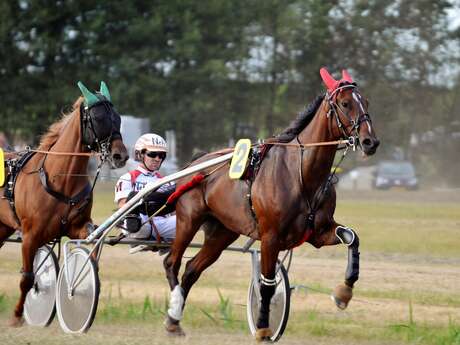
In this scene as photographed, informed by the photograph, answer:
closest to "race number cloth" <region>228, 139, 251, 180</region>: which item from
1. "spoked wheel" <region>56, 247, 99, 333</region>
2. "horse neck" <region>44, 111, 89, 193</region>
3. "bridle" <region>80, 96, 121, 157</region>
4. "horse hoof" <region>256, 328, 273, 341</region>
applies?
"bridle" <region>80, 96, 121, 157</region>

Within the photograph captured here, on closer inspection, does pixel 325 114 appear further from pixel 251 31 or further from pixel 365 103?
pixel 251 31

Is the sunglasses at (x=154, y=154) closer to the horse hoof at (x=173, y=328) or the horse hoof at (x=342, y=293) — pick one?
the horse hoof at (x=173, y=328)

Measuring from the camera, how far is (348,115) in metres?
7.82

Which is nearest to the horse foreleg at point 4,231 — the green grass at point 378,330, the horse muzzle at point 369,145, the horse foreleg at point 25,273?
the horse foreleg at point 25,273

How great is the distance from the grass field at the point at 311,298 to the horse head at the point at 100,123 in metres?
1.46

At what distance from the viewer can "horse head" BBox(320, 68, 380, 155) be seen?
7582mm

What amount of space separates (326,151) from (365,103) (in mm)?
454

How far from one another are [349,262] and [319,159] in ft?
2.55

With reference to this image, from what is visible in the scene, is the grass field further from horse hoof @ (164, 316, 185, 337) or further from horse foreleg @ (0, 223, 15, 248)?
horse foreleg @ (0, 223, 15, 248)

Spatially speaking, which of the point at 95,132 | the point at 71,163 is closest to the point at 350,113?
the point at 95,132

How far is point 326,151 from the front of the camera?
8039 mm

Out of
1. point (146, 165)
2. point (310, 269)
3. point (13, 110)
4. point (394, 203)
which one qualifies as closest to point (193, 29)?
point (13, 110)

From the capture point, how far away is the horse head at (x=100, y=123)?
8.80 metres

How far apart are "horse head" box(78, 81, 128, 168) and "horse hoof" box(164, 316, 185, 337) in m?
1.33
